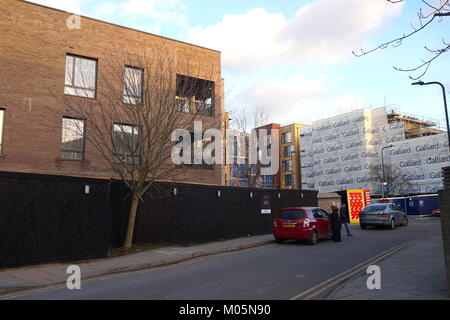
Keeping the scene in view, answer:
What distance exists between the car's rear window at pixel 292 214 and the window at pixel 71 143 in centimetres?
1042

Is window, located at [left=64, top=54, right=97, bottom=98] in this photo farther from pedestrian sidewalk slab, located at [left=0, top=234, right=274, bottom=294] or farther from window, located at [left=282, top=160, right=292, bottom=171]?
window, located at [left=282, top=160, right=292, bottom=171]

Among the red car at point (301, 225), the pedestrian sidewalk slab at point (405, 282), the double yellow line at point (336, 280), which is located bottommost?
the double yellow line at point (336, 280)

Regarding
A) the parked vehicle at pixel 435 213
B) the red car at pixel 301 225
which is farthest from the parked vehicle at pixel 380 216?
the parked vehicle at pixel 435 213

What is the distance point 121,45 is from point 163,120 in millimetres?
8046

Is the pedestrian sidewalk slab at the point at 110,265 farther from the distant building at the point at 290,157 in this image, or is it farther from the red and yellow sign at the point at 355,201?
the distant building at the point at 290,157

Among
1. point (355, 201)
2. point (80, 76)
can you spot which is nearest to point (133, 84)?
point (80, 76)

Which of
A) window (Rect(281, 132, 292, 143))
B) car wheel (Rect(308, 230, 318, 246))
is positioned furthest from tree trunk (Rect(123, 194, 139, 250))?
window (Rect(281, 132, 292, 143))

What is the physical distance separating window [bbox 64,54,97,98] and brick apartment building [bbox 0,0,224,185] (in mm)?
50

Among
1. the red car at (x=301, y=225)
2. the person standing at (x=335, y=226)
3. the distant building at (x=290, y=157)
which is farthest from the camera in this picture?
the distant building at (x=290, y=157)

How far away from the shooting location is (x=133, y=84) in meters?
15.2

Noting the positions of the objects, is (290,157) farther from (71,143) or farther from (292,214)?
(292,214)

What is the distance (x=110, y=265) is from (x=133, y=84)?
23.8 feet

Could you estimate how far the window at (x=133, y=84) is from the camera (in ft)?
49.1

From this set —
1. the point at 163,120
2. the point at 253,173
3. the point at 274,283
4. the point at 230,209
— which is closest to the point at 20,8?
the point at 163,120
